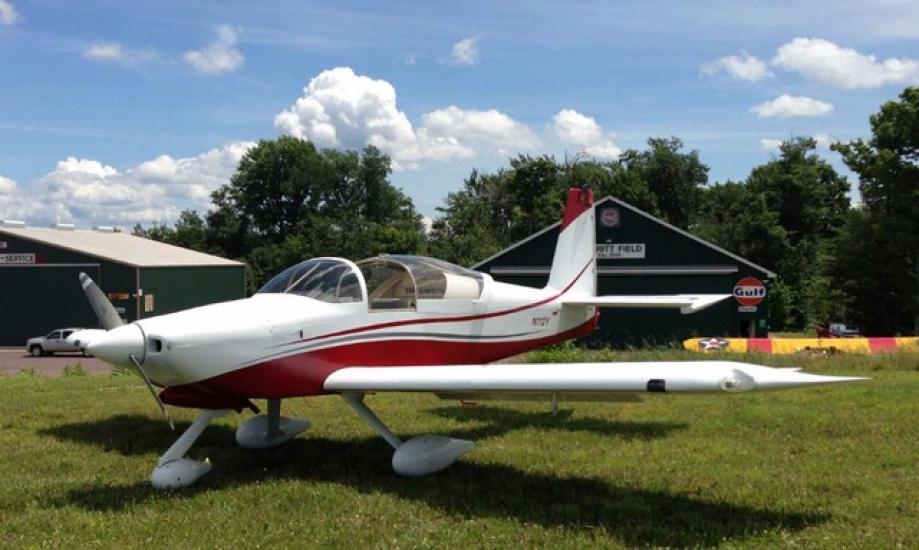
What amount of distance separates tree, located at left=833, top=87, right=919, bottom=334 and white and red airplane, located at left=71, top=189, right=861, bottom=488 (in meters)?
37.6

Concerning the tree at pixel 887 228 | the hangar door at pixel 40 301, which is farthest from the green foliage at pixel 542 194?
the hangar door at pixel 40 301

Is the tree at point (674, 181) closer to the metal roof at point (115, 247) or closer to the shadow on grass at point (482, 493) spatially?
the metal roof at point (115, 247)

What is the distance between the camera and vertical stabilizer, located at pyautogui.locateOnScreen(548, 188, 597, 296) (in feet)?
37.4

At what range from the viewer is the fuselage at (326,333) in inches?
266

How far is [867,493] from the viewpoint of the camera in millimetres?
6336

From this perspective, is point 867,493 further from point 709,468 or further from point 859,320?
point 859,320

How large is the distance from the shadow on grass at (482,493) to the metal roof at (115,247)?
3571 cm

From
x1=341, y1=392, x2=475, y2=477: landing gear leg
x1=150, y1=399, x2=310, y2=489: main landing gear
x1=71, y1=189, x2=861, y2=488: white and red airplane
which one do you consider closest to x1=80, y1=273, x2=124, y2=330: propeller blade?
x1=71, y1=189, x2=861, y2=488: white and red airplane

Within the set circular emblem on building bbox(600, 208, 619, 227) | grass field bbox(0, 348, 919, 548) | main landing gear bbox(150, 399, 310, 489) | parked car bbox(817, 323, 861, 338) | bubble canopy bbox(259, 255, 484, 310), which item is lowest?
parked car bbox(817, 323, 861, 338)

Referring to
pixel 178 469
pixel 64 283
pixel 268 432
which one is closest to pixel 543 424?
pixel 268 432

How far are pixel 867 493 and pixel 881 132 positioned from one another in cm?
4142

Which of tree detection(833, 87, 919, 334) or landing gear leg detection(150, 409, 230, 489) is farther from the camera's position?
tree detection(833, 87, 919, 334)

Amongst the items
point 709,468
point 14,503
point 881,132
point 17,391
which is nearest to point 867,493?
point 709,468

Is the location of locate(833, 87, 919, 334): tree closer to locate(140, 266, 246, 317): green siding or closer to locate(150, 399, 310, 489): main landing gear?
locate(140, 266, 246, 317): green siding
